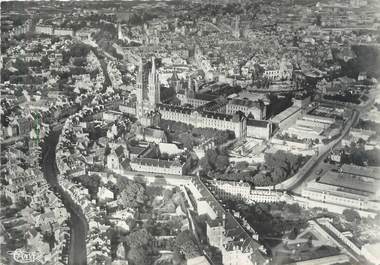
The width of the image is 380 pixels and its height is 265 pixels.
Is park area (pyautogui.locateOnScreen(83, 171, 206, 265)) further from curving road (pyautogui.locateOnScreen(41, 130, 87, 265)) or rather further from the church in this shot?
the church

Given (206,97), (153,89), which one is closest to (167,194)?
(153,89)

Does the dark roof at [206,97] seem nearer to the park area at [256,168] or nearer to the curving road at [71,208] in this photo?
the park area at [256,168]

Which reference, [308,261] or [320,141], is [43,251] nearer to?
[308,261]

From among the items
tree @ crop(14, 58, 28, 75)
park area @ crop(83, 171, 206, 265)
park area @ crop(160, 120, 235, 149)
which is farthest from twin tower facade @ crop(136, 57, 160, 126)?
tree @ crop(14, 58, 28, 75)

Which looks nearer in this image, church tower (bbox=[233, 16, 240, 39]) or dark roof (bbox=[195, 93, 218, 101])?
dark roof (bbox=[195, 93, 218, 101])

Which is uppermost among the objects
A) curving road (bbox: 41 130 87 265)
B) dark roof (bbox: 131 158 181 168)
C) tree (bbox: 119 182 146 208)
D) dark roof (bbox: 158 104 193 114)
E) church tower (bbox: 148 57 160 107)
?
church tower (bbox: 148 57 160 107)

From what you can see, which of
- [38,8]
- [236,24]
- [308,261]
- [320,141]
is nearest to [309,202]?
[308,261]

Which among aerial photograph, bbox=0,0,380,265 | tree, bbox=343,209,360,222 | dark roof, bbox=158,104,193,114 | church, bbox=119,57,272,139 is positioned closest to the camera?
aerial photograph, bbox=0,0,380,265
